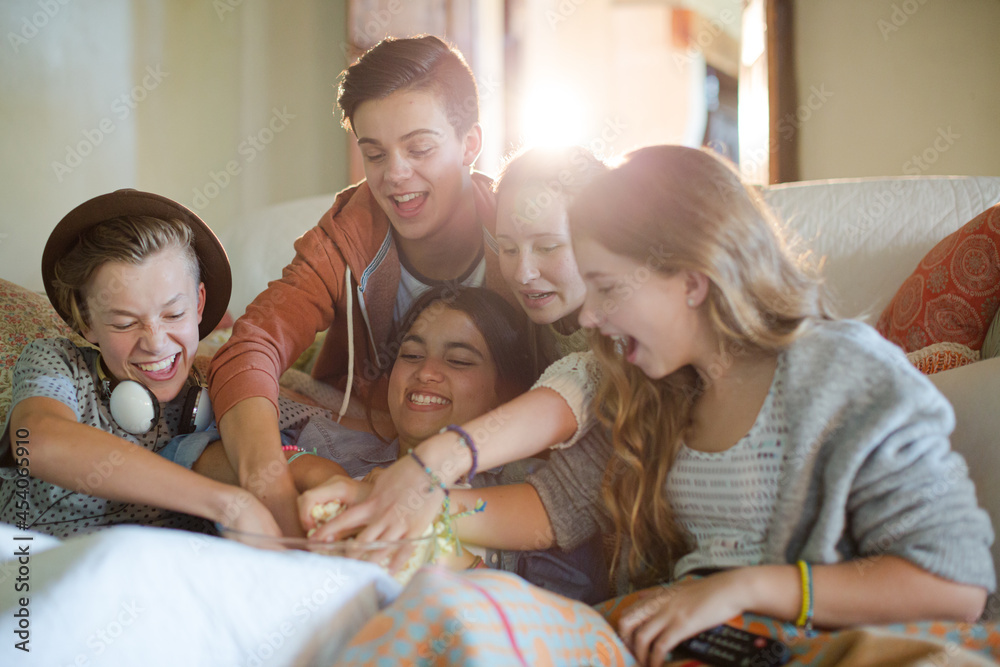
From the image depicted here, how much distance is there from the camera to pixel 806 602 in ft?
2.61

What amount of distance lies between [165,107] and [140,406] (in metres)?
1.67

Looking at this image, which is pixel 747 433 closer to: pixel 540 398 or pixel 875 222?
pixel 540 398

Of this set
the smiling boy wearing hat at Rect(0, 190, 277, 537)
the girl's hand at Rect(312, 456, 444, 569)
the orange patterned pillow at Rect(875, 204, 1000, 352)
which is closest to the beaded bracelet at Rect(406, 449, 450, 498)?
the girl's hand at Rect(312, 456, 444, 569)

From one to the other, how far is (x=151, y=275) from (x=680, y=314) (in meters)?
0.78

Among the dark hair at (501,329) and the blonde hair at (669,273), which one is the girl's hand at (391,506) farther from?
the dark hair at (501,329)

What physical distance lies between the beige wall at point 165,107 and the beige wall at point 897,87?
170 cm

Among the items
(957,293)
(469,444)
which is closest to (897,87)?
(957,293)

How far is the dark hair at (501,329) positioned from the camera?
133 cm

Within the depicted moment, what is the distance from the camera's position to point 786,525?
2.80 ft

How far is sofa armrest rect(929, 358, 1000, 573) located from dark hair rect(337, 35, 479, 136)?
0.93 meters

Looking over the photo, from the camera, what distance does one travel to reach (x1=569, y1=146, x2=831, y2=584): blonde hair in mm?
897

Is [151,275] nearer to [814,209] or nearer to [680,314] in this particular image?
[680,314]

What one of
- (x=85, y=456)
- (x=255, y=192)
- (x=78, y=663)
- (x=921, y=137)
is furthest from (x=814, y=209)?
(x=255, y=192)

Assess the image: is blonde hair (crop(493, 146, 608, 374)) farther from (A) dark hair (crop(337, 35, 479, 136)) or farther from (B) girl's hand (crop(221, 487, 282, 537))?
(B) girl's hand (crop(221, 487, 282, 537))
